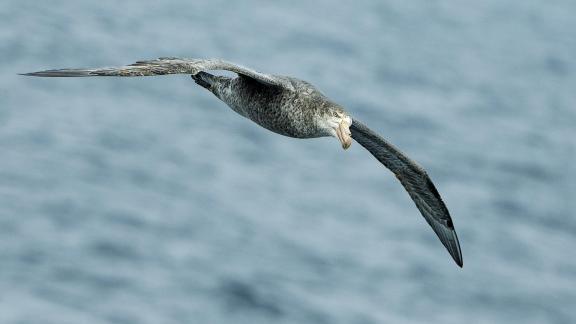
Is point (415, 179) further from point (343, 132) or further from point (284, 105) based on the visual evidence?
point (284, 105)

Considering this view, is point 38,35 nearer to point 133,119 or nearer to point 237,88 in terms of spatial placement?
point 133,119

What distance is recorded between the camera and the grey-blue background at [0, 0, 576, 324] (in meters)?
40.6

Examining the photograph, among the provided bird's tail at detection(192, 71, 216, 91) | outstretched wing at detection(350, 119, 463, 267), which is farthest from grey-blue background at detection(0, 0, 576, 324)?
outstretched wing at detection(350, 119, 463, 267)

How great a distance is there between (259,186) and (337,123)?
98.0ft

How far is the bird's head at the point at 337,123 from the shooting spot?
1487cm

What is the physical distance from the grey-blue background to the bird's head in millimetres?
22312

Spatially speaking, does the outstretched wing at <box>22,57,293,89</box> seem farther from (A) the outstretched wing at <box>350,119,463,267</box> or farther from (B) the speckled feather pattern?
(A) the outstretched wing at <box>350,119,463,267</box>

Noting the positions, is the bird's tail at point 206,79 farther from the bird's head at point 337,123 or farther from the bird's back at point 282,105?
the bird's head at point 337,123

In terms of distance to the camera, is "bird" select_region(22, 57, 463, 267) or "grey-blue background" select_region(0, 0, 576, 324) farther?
"grey-blue background" select_region(0, 0, 576, 324)

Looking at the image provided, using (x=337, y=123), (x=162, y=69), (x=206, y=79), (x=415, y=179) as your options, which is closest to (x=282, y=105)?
(x=337, y=123)

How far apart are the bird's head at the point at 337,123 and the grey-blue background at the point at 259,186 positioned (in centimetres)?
2231

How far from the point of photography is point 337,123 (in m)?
14.9

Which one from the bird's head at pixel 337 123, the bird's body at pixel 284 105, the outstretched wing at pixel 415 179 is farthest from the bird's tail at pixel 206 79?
the bird's head at pixel 337 123

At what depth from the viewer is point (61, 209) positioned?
42.9 m
